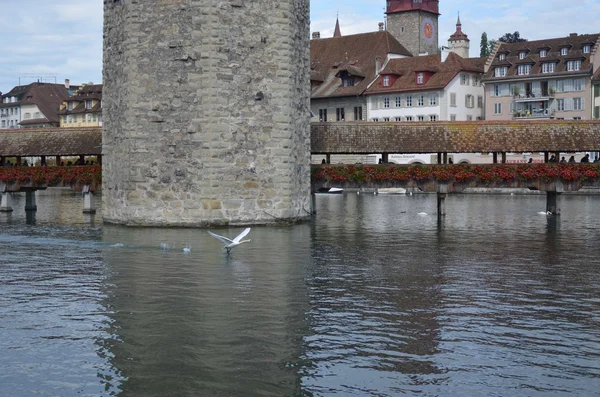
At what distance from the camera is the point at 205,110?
26.6 m

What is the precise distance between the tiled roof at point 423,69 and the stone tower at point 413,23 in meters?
10.3

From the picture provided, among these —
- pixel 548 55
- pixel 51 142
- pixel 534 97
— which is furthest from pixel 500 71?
pixel 51 142

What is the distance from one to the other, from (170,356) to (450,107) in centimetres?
5828

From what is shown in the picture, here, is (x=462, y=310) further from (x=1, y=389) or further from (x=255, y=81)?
(x=255, y=81)

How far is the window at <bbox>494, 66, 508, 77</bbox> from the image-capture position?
68.4 metres

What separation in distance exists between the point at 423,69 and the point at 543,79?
28.1 feet

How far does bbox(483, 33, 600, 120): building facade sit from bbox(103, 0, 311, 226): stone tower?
41.3 meters

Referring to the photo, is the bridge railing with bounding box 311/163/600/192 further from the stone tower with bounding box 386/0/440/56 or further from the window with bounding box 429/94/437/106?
the stone tower with bounding box 386/0/440/56

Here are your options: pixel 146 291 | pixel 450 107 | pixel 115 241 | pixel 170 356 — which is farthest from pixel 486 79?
pixel 170 356

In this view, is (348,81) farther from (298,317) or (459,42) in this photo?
(298,317)

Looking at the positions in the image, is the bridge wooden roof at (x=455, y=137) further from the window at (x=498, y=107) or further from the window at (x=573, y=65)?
the window at (x=498, y=107)

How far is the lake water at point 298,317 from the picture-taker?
1002cm

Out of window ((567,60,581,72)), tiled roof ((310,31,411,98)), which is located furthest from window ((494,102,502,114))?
tiled roof ((310,31,411,98))

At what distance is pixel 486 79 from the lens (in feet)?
225
